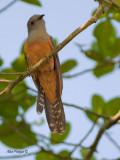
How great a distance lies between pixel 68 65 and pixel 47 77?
19.0 inches

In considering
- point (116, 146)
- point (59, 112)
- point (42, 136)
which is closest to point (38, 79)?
point (59, 112)

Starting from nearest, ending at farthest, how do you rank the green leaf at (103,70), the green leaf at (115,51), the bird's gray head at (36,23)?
the green leaf at (115,51) < the green leaf at (103,70) < the bird's gray head at (36,23)

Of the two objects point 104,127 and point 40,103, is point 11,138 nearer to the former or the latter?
point 40,103

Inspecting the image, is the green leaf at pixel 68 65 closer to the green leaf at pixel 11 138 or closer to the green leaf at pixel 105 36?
the green leaf at pixel 105 36

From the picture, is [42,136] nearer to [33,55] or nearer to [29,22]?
[33,55]

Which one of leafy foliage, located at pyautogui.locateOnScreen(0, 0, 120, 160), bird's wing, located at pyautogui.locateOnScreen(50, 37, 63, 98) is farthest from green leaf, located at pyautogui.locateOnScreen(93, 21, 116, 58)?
bird's wing, located at pyautogui.locateOnScreen(50, 37, 63, 98)

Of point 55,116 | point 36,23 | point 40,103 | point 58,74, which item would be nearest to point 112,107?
point 55,116

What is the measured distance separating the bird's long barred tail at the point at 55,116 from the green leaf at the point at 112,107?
75cm

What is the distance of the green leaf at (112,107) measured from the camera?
512 centimetres

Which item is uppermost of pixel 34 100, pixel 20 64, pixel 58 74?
pixel 20 64

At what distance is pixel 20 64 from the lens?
18.5ft

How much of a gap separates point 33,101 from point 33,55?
2.85 feet

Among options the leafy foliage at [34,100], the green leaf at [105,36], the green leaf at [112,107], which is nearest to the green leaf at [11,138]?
the leafy foliage at [34,100]

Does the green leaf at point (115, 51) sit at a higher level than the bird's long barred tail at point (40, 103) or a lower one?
higher
